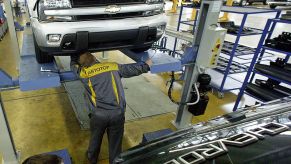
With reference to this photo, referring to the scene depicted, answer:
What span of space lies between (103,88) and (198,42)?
1.44 m

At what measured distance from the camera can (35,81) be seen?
6.36 ft

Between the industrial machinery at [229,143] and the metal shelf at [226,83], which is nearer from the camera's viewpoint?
the industrial machinery at [229,143]

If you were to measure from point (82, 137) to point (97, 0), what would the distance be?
1.97 meters

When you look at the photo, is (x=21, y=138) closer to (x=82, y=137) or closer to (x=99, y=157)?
(x=82, y=137)

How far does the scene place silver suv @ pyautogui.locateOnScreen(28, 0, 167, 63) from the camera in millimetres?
1862

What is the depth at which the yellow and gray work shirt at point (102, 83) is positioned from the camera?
2127 millimetres

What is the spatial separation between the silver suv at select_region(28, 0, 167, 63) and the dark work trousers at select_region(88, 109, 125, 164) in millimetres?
680

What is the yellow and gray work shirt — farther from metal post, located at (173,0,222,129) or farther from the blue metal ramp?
metal post, located at (173,0,222,129)

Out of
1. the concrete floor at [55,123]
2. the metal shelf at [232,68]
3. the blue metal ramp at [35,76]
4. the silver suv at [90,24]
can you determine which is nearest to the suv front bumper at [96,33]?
the silver suv at [90,24]

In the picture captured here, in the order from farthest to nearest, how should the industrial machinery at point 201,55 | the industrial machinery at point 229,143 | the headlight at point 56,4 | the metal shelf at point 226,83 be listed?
1. the metal shelf at point 226,83
2. the industrial machinery at point 201,55
3. the headlight at point 56,4
4. the industrial machinery at point 229,143

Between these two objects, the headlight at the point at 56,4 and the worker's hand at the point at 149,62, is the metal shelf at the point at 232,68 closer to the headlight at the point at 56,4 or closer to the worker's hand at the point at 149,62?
the worker's hand at the point at 149,62

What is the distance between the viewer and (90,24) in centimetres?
196

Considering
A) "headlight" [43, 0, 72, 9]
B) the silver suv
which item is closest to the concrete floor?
the silver suv

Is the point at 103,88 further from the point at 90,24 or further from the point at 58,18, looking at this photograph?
the point at 58,18
